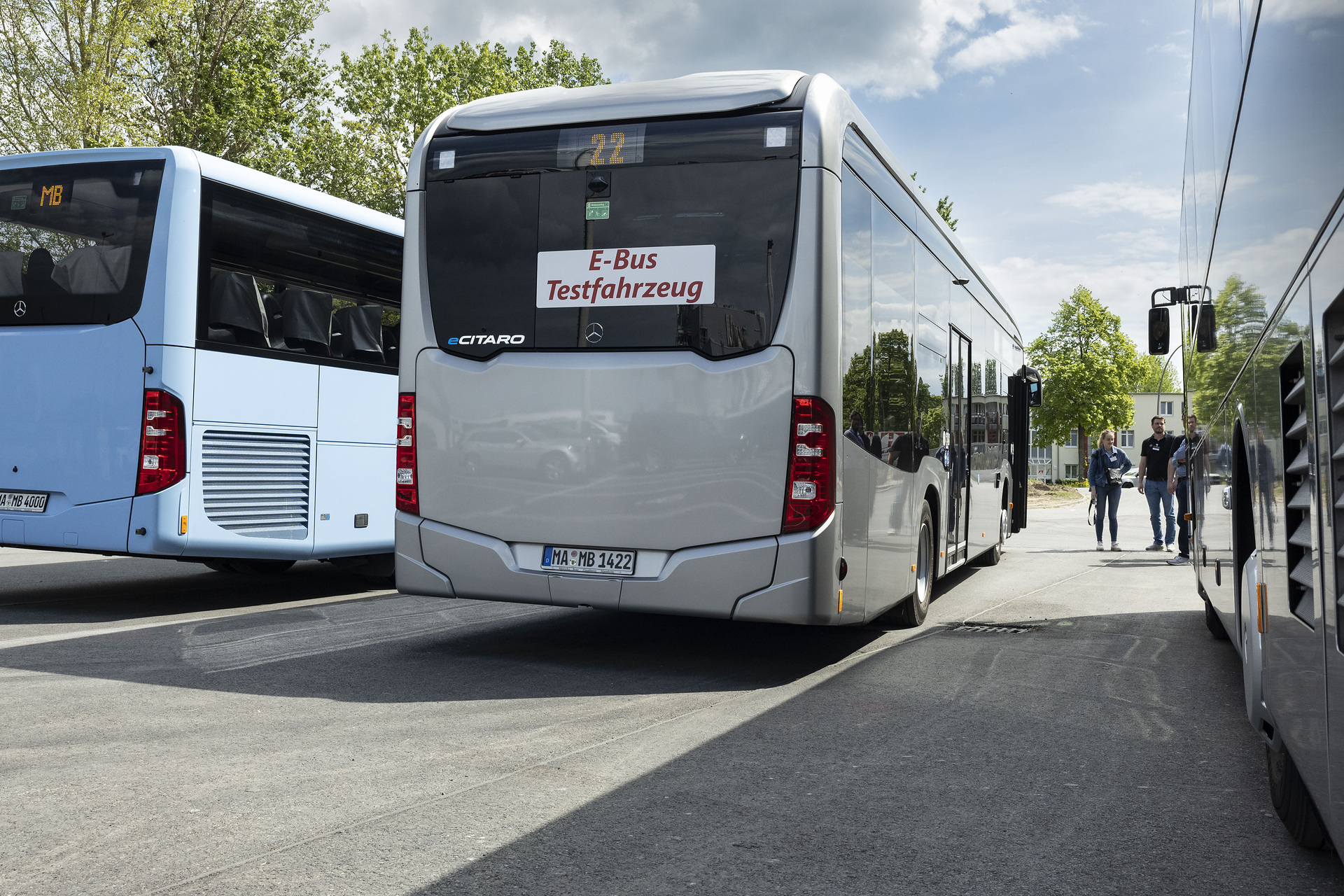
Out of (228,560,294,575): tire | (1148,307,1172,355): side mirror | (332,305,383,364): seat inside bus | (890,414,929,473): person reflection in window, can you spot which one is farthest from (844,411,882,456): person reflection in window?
(228,560,294,575): tire

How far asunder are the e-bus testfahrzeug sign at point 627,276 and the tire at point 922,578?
9.21 feet

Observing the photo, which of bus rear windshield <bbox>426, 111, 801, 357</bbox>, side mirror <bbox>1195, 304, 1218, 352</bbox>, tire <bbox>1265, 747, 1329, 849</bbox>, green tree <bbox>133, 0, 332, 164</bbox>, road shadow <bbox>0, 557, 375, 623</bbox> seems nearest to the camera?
tire <bbox>1265, 747, 1329, 849</bbox>

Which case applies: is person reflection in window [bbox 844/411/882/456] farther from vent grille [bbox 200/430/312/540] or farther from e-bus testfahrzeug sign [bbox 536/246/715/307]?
vent grille [bbox 200/430/312/540]

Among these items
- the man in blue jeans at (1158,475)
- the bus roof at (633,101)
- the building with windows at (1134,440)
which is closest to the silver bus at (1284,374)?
the bus roof at (633,101)

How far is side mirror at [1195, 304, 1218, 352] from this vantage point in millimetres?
5996

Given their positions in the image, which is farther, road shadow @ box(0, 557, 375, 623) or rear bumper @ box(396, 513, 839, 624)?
road shadow @ box(0, 557, 375, 623)

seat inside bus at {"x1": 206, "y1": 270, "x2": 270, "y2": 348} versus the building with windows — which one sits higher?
the building with windows

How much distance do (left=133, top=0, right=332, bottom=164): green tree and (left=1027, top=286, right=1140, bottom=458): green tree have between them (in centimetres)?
4304

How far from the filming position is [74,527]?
27.2 ft

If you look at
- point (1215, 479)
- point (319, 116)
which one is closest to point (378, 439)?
point (1215, 479)

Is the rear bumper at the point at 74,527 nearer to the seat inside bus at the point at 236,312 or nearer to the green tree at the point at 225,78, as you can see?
the seat inside bus at the point at 236,312

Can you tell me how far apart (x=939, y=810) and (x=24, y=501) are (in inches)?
286

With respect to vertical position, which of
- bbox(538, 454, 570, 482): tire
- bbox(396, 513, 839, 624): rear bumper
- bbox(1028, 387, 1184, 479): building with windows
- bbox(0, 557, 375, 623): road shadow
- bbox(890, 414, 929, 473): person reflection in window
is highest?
bbox(1028, 387, 1184, 479): building with windows

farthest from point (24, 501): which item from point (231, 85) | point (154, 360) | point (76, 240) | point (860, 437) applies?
point (231, 85)
